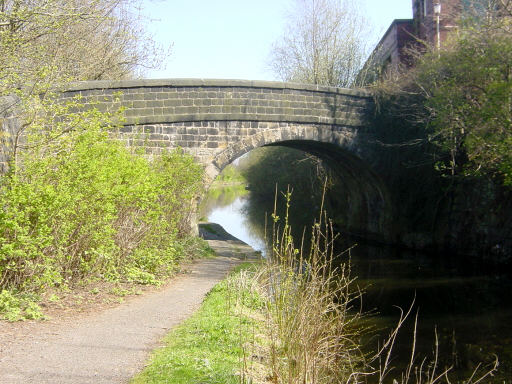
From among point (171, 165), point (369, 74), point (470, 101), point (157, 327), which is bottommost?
point (157, 327)

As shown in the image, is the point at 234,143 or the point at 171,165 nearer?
the point at 171,165

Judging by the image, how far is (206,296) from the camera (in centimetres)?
712

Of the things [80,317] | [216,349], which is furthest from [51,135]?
[216,349]

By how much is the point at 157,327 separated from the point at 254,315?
1287 millimetres

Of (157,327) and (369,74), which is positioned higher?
(369,74)

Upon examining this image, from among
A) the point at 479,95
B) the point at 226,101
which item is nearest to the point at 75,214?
the point at 226,101

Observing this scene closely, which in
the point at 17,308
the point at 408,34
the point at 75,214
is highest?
the point at 408,34

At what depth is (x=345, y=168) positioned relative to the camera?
1847 cm

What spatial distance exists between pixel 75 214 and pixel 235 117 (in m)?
7.79

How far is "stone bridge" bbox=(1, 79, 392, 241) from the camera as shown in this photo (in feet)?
42.0

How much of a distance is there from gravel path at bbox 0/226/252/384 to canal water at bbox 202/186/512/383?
2209 mm

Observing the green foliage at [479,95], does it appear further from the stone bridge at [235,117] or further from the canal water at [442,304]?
the stone bridge at [235,117]

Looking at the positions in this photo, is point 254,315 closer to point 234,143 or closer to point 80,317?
point 80,317

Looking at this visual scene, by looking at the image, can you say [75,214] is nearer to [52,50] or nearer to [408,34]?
[52,50]
